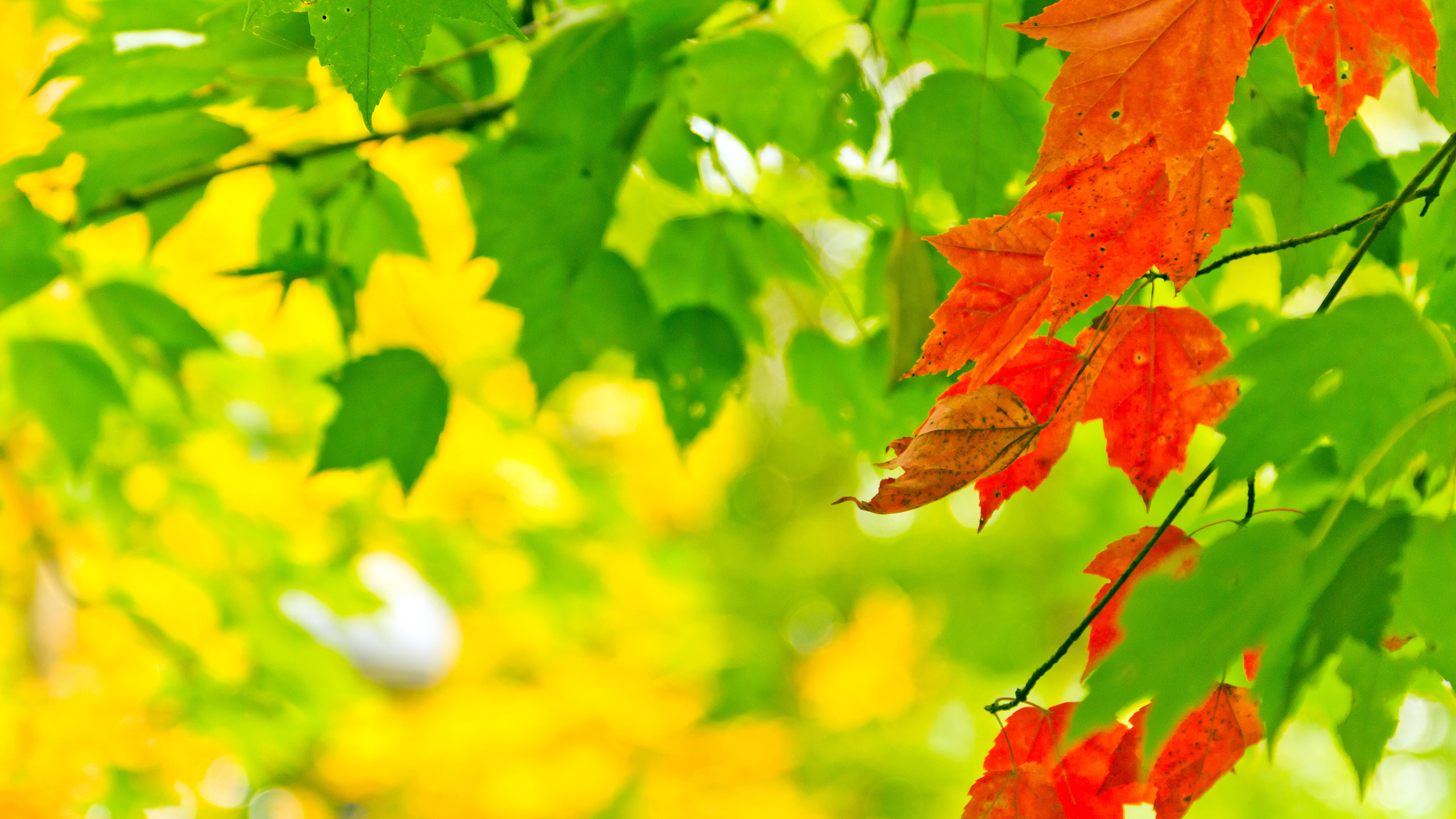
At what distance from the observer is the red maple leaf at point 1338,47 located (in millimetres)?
413

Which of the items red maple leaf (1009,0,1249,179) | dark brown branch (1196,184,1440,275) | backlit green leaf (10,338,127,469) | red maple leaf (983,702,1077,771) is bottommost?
red maple leaf (983,702,1077,771)

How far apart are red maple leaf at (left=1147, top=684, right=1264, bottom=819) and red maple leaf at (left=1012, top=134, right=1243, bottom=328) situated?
202mm

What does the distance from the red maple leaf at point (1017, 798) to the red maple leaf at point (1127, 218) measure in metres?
0.21

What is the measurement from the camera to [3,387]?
1.12 m

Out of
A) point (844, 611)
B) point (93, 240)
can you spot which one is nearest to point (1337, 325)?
point (93, 240)

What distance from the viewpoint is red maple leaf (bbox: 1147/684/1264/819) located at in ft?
1.43

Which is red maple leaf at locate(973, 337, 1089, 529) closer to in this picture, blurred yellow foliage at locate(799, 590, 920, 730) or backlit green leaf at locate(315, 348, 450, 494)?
backlit green leaf at locate(315, 348, 450, 494)

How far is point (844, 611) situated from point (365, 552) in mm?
2741

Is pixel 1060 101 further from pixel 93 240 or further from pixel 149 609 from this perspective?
pixel 149 609

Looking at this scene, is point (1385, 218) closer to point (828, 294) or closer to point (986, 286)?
point (986, 286)

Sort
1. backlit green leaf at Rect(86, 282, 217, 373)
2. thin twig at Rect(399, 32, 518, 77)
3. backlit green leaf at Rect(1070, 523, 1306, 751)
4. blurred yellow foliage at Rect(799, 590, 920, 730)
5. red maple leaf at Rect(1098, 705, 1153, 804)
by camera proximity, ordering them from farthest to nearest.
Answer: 1. blurred yellow foliage at Rect(799, 590, 920, 730)
2. backlit green leaf at Rect(86, 282, 217, 373)
3. thin twig at Rect(399, 32, 518, 77)
4. red maple leaf at Rect(1098, 705, 1153, 804)
5. backlit green leaf at Rect(1070, 523, 1306, 751)

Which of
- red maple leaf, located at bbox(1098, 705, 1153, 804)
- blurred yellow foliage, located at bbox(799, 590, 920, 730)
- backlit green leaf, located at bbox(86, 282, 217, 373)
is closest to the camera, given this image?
red maple leaf, located at bbox(1098, 705, 1153, 804)

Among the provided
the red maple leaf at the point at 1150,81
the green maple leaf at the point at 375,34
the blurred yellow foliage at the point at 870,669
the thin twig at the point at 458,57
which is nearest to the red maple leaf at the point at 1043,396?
the red maple leaf at the point at 1150,81

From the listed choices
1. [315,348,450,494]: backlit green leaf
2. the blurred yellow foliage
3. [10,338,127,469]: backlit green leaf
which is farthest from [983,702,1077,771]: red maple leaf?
the blurred yellow foliage
